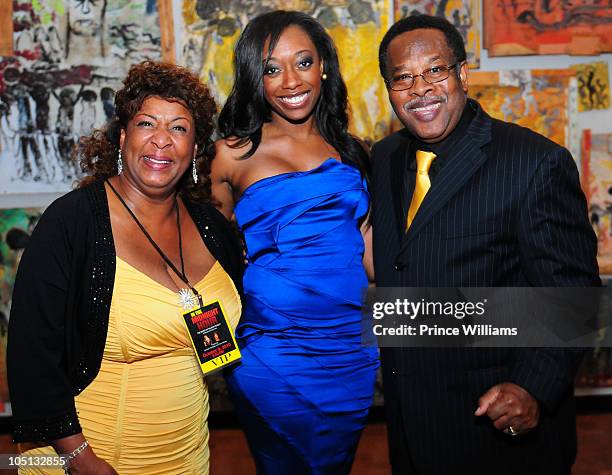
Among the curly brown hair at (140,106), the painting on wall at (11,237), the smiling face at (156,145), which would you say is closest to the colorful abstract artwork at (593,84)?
the curly brown hair at (140,106)

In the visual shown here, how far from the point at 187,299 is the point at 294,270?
39cm

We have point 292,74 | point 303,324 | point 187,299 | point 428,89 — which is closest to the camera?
point 428,89

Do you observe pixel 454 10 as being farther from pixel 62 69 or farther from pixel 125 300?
pixel 125 300

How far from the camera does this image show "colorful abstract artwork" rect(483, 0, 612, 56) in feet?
12.9

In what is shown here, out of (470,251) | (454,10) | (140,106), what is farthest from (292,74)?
(454,10)

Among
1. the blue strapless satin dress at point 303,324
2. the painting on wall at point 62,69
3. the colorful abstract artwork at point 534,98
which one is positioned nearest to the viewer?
the blue strapless satin dress at point 303,324

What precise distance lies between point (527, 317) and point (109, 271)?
3.84ft

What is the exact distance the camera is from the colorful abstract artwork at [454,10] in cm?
393

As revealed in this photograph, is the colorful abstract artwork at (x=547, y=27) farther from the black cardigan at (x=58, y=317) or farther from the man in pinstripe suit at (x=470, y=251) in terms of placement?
the black cardigan at (x=58, y=317)

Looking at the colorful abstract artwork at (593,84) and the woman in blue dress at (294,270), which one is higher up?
the colorful abstract artwork at (593,84)

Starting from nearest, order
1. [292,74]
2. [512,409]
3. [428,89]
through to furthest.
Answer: [512,409], [428,89], [292,74]

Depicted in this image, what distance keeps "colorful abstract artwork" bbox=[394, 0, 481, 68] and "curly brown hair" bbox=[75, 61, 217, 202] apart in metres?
2.14

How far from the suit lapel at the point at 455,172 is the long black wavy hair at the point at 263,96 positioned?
2.08ft

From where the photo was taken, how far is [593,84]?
13.3 feet
